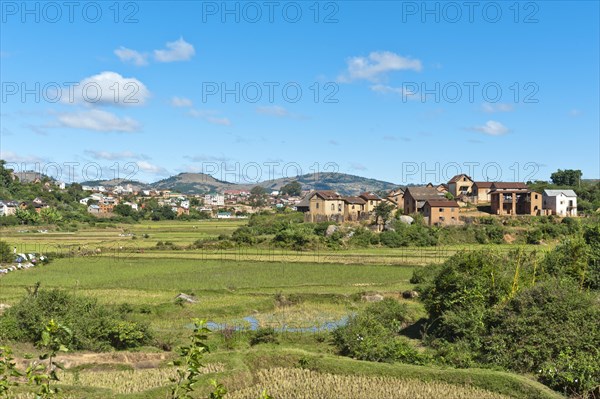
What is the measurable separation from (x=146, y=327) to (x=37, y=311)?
3.24 metres

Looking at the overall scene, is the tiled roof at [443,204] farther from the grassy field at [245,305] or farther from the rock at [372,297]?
the rock at [372,297]

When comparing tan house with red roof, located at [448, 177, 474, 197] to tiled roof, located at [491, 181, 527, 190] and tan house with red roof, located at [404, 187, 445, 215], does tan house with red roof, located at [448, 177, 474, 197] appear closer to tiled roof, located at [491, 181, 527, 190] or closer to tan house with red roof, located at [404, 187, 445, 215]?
tiled roof, located at [491, 181, 527, 190]

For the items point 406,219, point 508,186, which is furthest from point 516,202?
point 406,219

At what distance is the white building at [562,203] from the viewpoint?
5997 cm

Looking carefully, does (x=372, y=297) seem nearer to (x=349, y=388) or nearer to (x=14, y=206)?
(x=349, y=388)

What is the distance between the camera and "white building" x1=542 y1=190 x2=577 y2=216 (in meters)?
60.0

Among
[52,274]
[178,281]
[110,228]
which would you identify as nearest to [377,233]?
[178,281]

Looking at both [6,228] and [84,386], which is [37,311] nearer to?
[84,386]

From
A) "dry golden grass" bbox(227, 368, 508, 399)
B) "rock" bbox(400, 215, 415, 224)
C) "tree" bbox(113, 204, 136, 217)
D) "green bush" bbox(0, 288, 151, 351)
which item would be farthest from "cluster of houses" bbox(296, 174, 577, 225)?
"dry golden grass" bbox(227, 368, 508, 399)

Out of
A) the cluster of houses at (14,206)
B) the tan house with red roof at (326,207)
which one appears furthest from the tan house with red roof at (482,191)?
the cluster of houses at (14,206)

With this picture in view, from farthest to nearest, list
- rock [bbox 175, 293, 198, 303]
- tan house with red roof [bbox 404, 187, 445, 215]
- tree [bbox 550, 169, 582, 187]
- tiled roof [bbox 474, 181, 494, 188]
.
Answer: tree [bbox 550, 169, 582, 187], tiled roof [bbox 474, 181, 494, 188], tan house with red roof [bbox 404, 187, 445, 215], rock [bbox 175, 293, 198, 303]

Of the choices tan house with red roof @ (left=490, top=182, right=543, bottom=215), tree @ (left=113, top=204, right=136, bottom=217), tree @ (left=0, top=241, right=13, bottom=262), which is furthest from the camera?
tree @ (left=113, top=204, right=136, bottom=217)

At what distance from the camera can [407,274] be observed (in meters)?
34.6

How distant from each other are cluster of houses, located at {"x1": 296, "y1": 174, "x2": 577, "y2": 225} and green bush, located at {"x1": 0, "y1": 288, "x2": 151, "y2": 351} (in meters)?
43.3
